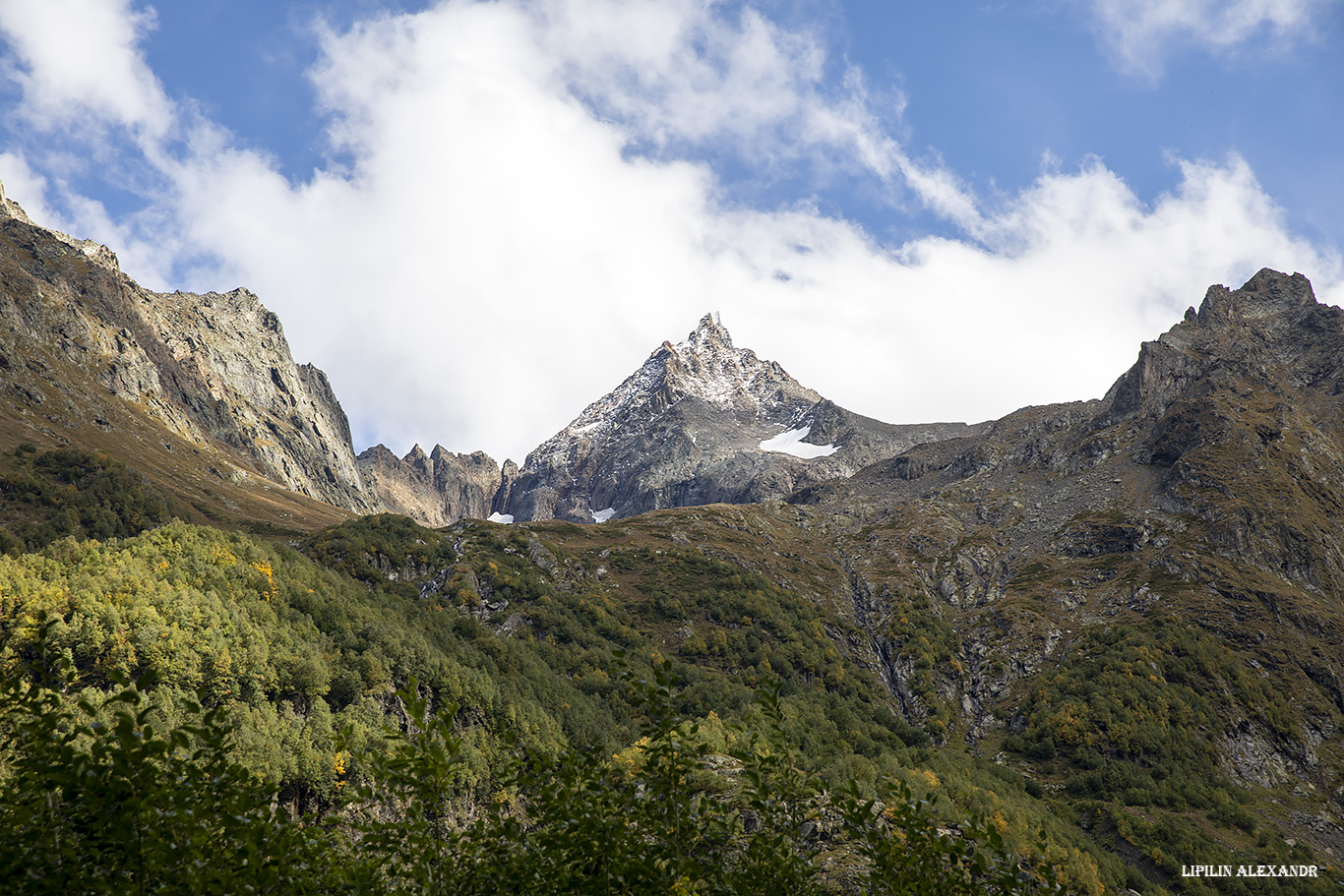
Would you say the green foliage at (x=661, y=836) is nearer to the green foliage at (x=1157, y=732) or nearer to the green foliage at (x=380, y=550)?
the green foliage at (x=1157, y=732)

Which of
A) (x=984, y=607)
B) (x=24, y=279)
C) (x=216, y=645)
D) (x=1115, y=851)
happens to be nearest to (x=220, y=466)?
(x=24, y=279)

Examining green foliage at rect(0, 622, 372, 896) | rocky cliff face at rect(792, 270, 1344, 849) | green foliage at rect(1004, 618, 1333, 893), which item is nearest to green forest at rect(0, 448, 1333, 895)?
green foliage at rect(0, 622, 372, 896)

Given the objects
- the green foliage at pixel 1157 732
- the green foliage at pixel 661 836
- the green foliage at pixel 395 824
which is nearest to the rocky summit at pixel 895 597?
the green foliage at pixel 1157 732

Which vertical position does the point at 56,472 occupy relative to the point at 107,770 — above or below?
above

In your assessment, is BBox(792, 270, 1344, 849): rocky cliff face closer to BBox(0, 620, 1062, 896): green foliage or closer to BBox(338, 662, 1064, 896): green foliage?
BBox(338, 662, 1064, 896): green foliage

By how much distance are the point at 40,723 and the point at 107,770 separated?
4.24 feet

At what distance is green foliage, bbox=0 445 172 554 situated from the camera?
103 meters

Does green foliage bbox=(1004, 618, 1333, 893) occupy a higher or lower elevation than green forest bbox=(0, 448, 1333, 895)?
lower

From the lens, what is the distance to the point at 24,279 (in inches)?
6934

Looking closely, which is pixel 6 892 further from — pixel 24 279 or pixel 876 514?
pixel 24 279

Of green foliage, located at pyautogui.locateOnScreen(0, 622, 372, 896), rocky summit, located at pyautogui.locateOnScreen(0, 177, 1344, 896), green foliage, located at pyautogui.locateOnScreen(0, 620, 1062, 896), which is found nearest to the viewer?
green foliage, located at pyautogui.locateOnScreen(0, 622, 372, 896)

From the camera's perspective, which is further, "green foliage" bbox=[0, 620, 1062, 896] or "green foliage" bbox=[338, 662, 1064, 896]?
"green foliage" bbox=[338, 662, 1064, 896]

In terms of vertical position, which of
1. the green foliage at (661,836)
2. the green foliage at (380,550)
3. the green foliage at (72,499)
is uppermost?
the green foliage at (72,499)

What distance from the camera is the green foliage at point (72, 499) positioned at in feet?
337
